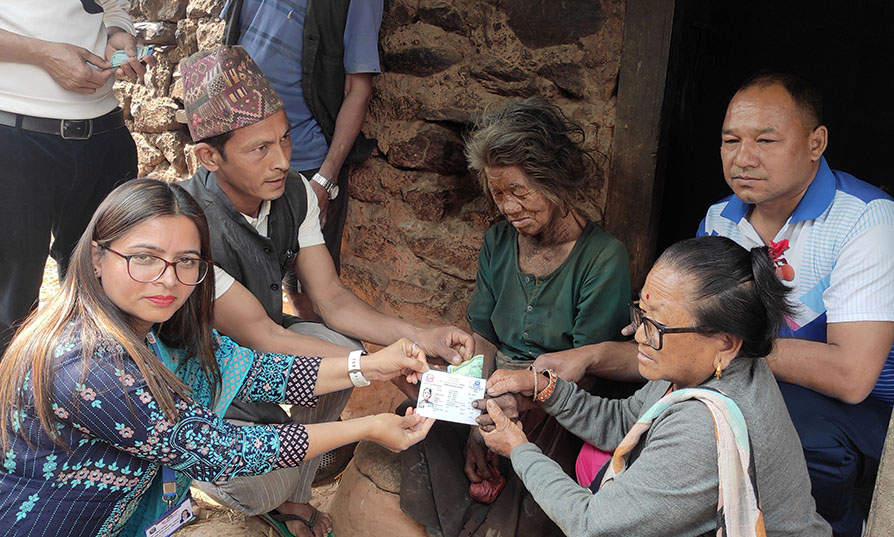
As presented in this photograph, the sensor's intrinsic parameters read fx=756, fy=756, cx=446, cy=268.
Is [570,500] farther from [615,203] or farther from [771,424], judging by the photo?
[615,203]

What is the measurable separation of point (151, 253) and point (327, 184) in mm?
1620

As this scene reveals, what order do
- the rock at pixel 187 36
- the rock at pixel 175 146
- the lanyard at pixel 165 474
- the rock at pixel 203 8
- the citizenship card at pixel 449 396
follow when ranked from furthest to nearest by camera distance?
the rock at pixel 175 146 → the rock at pixel 187 36 → the rock at pixel 203 8 → the citizenship card at pixel 449 396 → the lanyard at pixel 165 474

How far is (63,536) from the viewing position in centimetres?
208

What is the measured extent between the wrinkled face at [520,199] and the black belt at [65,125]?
171 cm

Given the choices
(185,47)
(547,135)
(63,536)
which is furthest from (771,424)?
(185,47)

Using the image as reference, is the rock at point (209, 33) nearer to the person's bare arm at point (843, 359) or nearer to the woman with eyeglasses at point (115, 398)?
the woman with eyeglasses at point (115, 398)

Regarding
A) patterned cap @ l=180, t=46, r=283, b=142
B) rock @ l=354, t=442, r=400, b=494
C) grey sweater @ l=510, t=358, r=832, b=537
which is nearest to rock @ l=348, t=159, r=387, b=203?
patterned cap @ l=180, t=46, r=283, b=142

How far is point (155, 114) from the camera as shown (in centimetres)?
468

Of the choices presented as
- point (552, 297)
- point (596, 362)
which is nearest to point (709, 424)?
point (596, 362)

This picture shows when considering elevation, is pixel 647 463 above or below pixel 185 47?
below

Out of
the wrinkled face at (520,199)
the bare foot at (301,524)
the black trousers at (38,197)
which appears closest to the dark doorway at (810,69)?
the wrinkled face at (520,199)

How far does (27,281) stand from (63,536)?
147cm

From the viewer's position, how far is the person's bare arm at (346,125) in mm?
3596

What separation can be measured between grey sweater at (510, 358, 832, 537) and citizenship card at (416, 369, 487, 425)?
500 millimetres
